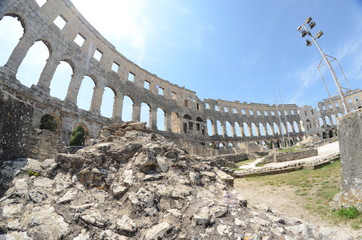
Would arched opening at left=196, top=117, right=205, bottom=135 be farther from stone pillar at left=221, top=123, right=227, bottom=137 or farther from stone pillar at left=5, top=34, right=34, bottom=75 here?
stone pillar at left=5, top=34, right=34, bottom=75

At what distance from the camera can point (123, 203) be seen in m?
3.24

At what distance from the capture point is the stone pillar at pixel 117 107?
2206cm

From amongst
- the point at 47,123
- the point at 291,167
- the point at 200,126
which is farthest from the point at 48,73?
the point at 200,126

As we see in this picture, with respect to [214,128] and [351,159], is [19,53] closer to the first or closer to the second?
[351,159]

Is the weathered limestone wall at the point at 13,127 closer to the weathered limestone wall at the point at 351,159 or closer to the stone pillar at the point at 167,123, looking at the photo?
the weathered limestone wall at the point at 351,159

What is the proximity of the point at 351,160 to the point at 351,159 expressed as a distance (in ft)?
0.10

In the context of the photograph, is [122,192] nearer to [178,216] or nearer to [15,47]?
[178,216]

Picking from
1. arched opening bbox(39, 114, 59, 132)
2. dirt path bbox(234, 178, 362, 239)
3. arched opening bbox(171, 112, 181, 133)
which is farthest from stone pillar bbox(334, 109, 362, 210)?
arched opening bbox(39, 114, 59, 132)

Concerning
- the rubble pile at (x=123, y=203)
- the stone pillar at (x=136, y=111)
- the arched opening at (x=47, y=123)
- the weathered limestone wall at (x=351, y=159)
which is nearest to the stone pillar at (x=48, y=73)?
the arched opening at (x=47, y=123)

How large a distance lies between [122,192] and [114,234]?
893 millimetres

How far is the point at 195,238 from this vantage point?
2594 millimetres

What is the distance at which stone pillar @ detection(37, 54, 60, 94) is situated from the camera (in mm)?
15405

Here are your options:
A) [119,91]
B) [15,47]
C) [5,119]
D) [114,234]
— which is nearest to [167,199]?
[114,234]

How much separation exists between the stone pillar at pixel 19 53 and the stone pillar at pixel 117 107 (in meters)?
9.63
